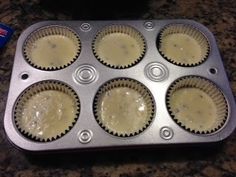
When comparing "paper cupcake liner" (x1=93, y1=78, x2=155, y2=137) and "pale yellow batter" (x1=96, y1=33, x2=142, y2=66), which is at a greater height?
"pale yellow batter" (x1=96, y1=33, x2=142, y2=66)

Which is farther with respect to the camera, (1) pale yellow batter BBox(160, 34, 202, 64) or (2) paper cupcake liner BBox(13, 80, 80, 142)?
(1) pale yellow batter BBox(160, 34, 202, 64)

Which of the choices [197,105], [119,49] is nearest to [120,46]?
[119,49]

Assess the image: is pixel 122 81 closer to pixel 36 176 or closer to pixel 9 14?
pixel 36 176

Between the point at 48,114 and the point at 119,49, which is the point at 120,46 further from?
the point at 48,114

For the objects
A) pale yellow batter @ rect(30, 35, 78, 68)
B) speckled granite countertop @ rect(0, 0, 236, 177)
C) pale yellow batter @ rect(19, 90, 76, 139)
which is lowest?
speckled granite countertop @ rect(0, 0, 236, 177)

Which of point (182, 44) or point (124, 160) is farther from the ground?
point (182, 44)

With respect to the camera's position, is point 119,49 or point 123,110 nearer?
point 123,110

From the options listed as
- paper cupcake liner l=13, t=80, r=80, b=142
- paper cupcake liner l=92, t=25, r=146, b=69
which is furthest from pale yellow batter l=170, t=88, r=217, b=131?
paper cupcake liner l=13, t=80, r=80, b=142

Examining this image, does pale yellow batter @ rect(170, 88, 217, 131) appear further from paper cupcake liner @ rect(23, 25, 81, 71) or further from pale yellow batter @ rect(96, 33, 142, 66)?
paper cupcake liner @ rect(23, 25, 81, 71)
